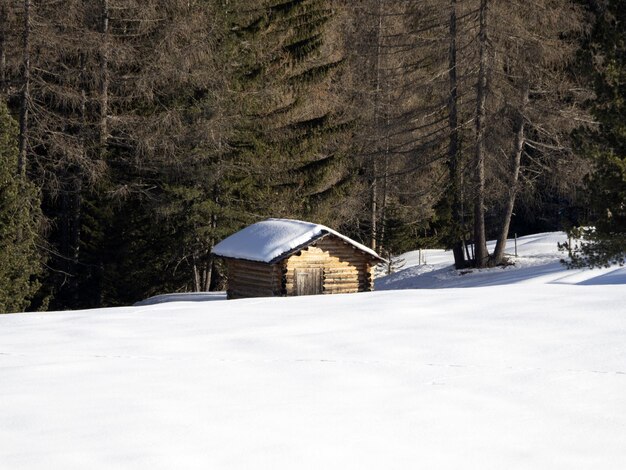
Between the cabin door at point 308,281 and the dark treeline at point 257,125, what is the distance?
580 cm

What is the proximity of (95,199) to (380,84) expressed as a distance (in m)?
12.5

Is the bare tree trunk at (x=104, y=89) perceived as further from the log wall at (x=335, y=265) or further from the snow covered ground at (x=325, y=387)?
the snow covered ground at (x=325, y=387)

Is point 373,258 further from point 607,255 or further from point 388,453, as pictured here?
point 388,453

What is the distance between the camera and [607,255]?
71.8 feet

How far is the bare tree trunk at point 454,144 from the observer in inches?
1243

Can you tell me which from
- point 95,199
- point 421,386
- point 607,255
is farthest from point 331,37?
point 421,386

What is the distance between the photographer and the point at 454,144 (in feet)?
107

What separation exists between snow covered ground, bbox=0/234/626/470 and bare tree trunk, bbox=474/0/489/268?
18.8 meters

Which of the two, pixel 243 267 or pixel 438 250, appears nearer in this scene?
pixel 243 267

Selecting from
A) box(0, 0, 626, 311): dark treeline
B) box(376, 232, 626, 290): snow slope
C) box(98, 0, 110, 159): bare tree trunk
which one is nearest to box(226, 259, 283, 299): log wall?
box(0, 0, 626, 311): dark treeline

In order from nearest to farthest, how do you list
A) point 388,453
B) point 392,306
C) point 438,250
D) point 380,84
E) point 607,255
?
point 388,453 < point 392,306 < point 607,255 < point 380,84 < point 438,250

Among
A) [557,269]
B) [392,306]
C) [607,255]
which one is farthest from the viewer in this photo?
[557,269]

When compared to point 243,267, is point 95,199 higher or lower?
higher

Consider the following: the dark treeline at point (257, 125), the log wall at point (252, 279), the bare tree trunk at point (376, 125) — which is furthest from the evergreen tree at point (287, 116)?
the log wall at point (252, 279)
